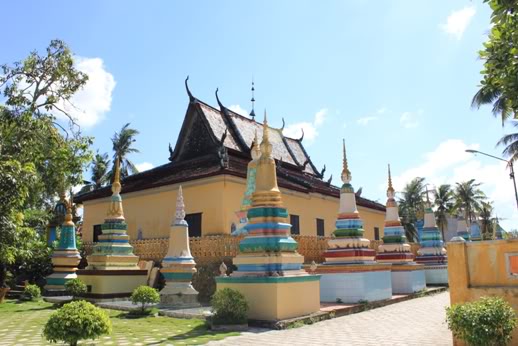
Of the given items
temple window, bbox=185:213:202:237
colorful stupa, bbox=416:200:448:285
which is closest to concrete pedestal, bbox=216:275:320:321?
temple window, bbox=185:213:202:237

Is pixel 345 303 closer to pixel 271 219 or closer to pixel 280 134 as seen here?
pixel 271 219

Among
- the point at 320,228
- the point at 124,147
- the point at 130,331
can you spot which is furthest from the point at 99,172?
the point at 130,331

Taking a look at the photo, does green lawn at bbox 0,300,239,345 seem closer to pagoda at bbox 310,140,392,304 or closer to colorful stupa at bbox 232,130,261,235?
colorful stupa at bbox 232,130,261,235

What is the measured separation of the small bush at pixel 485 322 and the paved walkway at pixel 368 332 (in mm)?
1775

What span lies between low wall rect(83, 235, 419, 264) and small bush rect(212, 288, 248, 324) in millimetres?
5177

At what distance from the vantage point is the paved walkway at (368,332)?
8.25m

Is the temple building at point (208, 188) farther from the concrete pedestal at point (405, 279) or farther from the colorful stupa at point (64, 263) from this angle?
the concrete pedestal at point (405, 279)

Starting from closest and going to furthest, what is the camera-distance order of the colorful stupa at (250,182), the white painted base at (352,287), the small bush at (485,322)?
the small bush at (485,322) → the white painted base at (352,287) → the colorful stupa at (250,182)

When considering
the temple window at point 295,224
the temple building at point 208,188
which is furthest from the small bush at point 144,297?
the temple window at point 295,224

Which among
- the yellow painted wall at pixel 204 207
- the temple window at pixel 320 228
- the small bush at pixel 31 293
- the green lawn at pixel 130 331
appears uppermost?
the yellow painted wall at pixel 204 207

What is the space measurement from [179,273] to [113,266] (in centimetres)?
316

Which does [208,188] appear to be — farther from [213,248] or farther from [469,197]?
[469,197]

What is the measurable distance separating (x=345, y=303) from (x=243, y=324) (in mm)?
5106

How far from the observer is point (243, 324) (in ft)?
31.8
